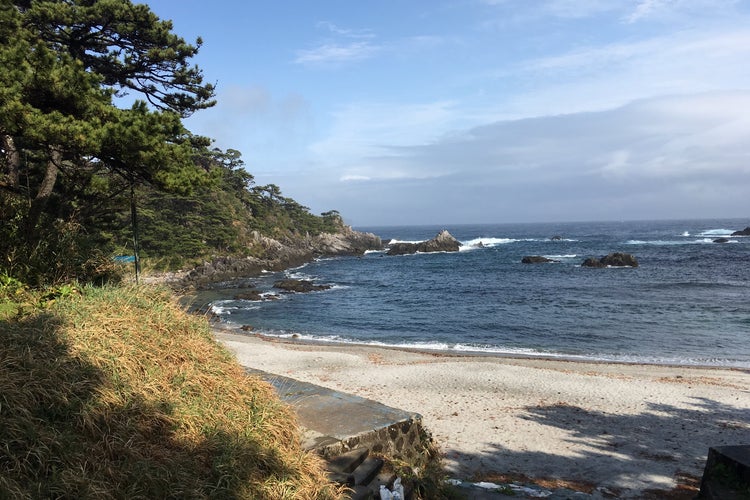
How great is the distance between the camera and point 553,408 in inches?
496

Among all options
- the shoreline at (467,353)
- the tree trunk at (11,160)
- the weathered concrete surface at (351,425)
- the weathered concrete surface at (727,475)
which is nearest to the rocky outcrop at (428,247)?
the shoreline at (467,353)

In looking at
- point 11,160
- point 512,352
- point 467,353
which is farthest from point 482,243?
point 11,160

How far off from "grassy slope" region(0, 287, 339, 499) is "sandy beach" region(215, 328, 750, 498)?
461 centimetres

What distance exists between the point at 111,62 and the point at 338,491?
12830 millimetres

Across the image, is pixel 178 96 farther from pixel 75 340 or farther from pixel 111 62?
pixel 75 340

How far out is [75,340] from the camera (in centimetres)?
514

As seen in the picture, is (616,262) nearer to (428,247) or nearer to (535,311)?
(535,311)

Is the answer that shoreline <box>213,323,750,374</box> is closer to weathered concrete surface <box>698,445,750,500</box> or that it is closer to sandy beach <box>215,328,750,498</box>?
sandy beach <box>215,328,750,498</box>

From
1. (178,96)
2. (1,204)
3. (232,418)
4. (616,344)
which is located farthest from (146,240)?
(232,418)

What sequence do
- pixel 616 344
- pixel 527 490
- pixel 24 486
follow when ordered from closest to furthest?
pixel 24 486 → pixel 527 490 → pixel 616 344

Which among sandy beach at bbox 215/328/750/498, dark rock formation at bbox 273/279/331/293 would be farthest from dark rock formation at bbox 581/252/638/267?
sandy beach at bbox 215/328/750/498

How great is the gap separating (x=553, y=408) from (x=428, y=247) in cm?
6741

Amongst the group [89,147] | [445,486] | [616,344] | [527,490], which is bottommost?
[616,344]

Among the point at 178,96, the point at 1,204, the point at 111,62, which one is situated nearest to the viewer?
the point at 1,204
